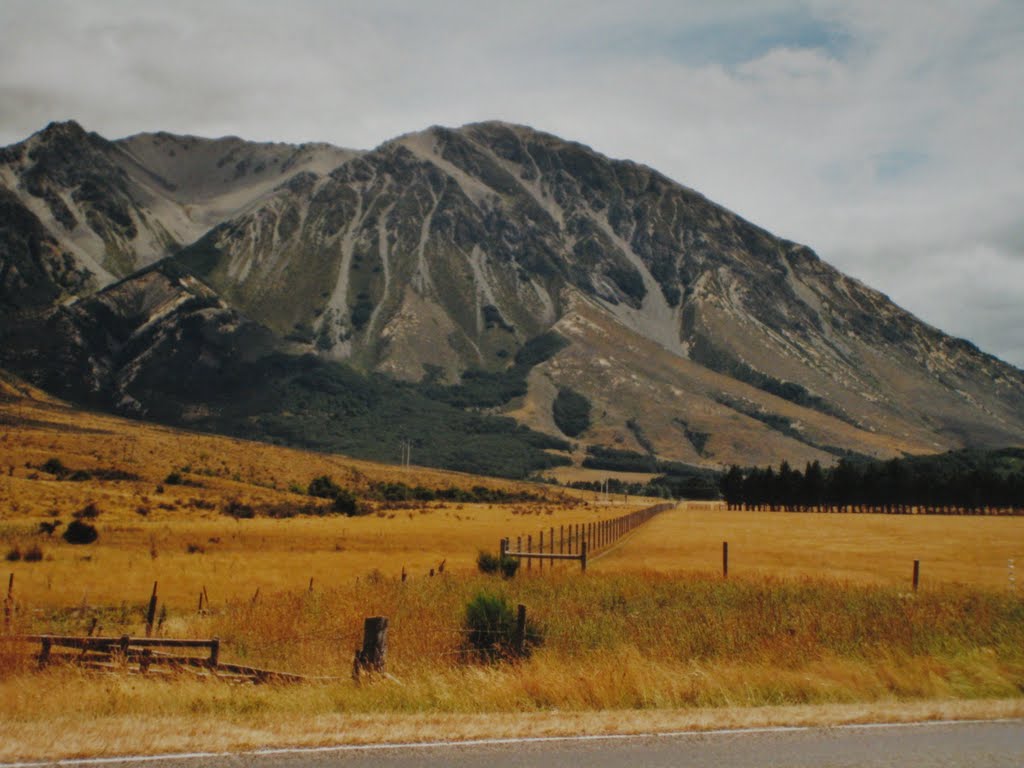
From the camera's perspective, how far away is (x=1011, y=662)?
1697 centimetres

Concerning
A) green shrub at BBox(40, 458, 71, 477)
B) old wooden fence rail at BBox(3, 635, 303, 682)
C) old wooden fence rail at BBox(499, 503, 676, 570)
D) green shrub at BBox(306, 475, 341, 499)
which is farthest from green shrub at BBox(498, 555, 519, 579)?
green shrub at BBox(306, 475, 341, 499)

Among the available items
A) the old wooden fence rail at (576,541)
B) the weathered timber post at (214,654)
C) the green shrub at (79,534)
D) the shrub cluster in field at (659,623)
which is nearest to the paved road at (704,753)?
the shrub cluster in field at (659,623)

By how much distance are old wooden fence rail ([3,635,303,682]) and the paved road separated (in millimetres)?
5054

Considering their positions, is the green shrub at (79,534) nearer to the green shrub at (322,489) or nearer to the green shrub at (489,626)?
the green shrub at (489,626)

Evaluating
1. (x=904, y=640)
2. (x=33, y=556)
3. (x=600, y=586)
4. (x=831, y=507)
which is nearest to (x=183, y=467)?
(x=33, y=556)

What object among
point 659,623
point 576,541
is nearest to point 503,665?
point 659,623

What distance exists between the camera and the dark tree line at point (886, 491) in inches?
5295

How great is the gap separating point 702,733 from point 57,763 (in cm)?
766

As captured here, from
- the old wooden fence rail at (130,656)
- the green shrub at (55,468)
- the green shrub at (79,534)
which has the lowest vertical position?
the green shrub at (79,534)

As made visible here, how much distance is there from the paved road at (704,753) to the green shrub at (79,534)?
3729 centimetres

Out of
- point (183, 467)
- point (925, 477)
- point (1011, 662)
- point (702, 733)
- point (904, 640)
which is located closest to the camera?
point (702, 733)

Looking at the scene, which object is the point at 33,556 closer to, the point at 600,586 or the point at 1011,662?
the point at 600,586

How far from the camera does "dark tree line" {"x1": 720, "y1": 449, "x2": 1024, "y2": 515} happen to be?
13450cm

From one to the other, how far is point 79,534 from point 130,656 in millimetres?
31088
